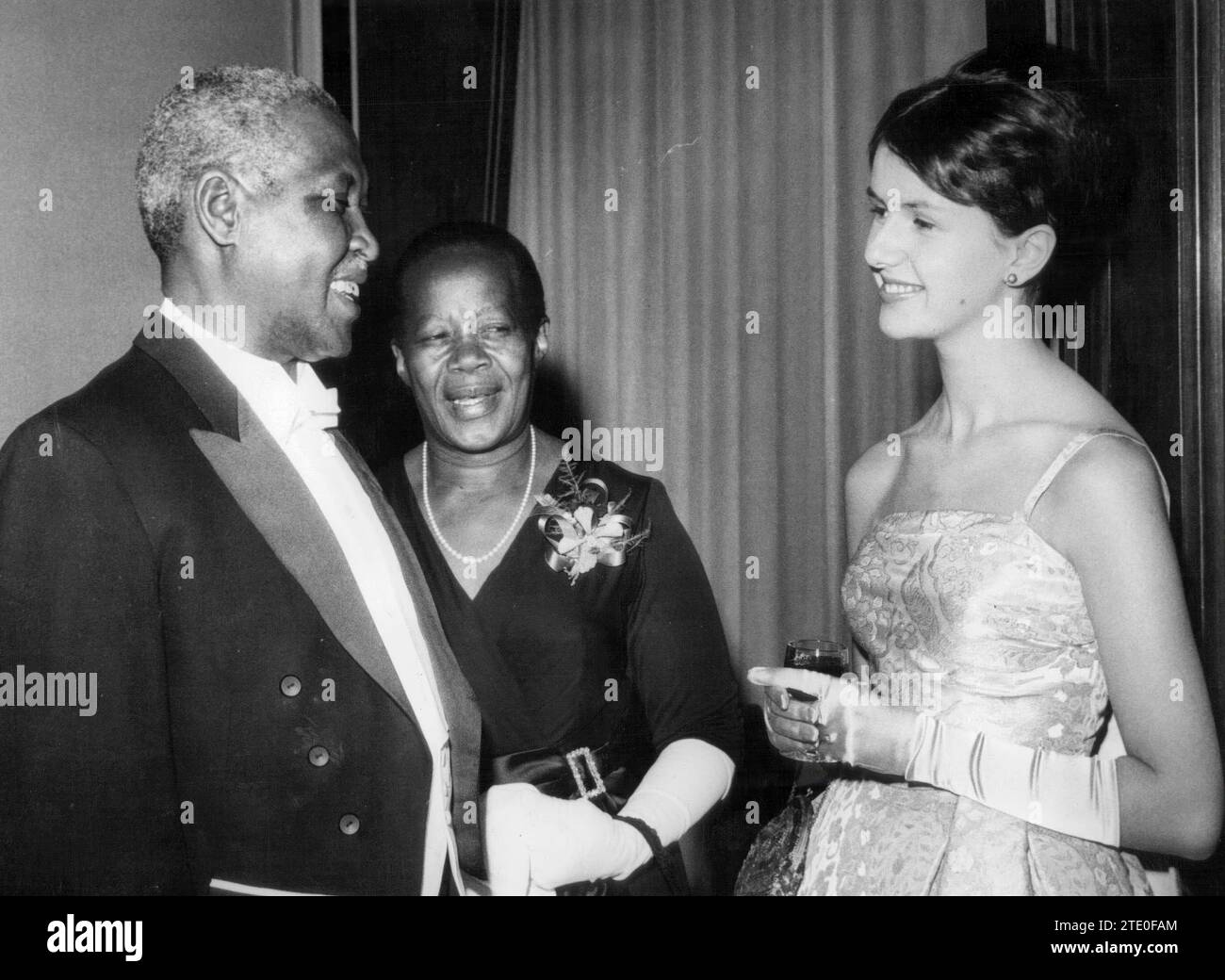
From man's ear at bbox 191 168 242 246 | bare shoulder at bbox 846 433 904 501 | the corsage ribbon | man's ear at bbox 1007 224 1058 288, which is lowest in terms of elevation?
the corsage ribbon

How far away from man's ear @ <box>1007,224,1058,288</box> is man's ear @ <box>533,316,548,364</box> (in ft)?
2.11

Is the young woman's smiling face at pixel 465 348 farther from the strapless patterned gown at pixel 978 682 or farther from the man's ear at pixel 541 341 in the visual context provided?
the strapless patterned gown at pixel 978 682

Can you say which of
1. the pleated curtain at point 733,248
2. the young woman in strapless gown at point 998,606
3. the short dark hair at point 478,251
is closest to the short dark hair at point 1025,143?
the young woman in strapless gown at point 998,606

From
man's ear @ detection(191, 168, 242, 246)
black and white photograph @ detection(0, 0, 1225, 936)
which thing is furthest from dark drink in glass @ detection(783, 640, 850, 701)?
man's ear @ detection(191, 168, 242, 246)

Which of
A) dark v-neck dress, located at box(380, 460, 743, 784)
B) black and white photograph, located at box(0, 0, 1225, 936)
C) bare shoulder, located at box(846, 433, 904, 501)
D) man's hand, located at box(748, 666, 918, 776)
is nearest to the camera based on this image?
black and white photograph, located at box(0, 0, 1225, 936)

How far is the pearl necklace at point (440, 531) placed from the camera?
1359 millimetres

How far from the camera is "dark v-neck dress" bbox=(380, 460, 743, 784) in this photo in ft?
4.39

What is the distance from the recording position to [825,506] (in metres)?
1.65

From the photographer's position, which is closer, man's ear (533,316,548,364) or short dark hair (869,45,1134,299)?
short dark hair (869,45,1134,299)

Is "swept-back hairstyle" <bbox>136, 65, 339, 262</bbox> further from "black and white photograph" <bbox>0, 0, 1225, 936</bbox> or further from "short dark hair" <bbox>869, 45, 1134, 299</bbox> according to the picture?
"short dark hair" <bbox>869, 45, 1134, 299</bbox>

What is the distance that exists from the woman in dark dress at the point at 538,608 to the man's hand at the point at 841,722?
0.20 meters

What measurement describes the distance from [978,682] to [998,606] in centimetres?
10

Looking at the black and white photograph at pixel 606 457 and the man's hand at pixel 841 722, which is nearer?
the black and white photograph at pixel 606 457
